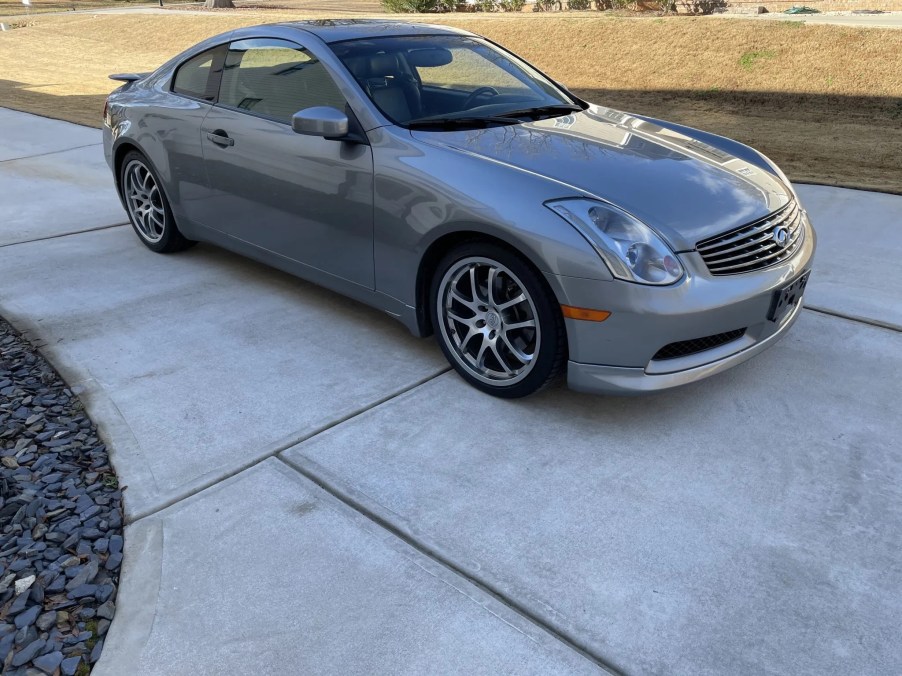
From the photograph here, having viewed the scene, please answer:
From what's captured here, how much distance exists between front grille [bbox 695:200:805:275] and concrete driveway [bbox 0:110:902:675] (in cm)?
65

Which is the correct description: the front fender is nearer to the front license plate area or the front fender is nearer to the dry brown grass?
the front license plate area

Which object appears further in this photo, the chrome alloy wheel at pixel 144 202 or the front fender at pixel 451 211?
the chrome alloy wheel at pixel 144 202

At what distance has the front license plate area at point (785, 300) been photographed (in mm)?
3398

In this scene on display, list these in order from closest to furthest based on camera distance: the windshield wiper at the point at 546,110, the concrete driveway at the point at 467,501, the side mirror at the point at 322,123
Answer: the concrete driveway at the point at 467,501 → the side mirror at the point at 322,123 → the windshield wiper at the point at 546,110

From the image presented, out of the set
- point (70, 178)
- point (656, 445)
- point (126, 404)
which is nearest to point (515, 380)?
point (656, 445)

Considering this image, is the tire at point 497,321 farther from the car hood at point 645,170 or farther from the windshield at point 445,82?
the windshield at point 445,82

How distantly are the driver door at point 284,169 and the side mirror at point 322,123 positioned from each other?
0.54 ft

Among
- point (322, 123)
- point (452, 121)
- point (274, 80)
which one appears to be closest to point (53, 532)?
point (322, 123)

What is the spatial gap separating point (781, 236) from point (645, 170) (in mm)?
659

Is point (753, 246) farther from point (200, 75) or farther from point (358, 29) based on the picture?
point (200, 75)

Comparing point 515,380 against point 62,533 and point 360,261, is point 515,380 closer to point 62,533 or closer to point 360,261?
point 360,261

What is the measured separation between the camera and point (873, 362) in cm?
396

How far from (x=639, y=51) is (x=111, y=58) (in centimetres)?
1388

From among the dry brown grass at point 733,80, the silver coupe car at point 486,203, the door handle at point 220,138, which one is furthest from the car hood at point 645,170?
the dry brown grass at point 733,80
